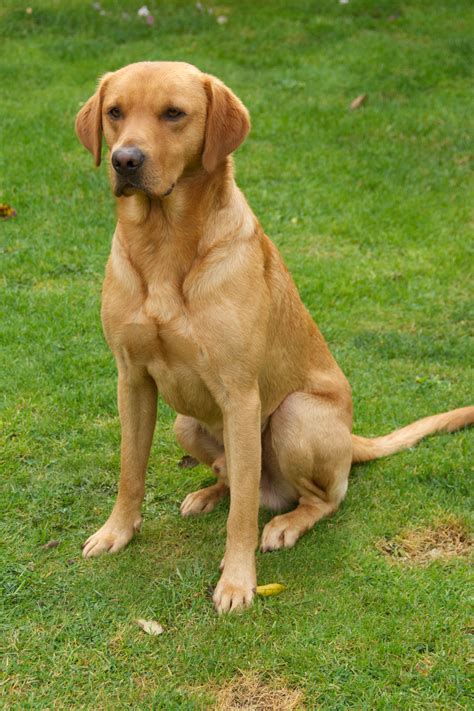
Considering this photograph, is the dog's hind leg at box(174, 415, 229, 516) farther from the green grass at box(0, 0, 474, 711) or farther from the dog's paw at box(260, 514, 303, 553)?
the dog's paw at box(260, 514, 303, 553)

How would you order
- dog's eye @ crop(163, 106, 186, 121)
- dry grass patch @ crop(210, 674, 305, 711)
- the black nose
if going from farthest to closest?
dog's eye @ crop(163, 106, 186, 121) < the black nose < dry grass patch @ crop(210, 674, 305, 711)

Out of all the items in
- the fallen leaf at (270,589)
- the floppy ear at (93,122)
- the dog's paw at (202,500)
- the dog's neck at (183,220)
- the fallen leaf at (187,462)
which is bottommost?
the fallen leaf at (187,462)

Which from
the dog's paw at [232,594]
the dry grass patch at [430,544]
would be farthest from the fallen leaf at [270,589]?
the dry grass patch at [430,544]

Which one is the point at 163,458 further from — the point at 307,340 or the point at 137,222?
the point at 137,222

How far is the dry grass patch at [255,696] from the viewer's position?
3.26 metres

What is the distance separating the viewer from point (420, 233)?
25.5ft

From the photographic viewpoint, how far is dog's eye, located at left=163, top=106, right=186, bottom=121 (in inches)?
139

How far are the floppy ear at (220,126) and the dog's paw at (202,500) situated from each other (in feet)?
5.33

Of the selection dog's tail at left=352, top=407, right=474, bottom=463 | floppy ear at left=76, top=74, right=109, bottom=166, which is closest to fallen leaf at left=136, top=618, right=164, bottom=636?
dog's tail at left=352, top=407, right=474, bottom=463

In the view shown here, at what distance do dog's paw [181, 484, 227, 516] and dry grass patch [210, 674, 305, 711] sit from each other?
→ 3.84ft

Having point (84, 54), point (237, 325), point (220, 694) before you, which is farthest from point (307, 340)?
point (84, 54)

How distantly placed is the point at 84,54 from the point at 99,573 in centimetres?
810

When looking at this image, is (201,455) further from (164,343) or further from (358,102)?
(358,102)

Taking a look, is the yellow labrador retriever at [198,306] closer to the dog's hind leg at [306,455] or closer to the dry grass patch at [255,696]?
the dog's hind leg at [306,455]
